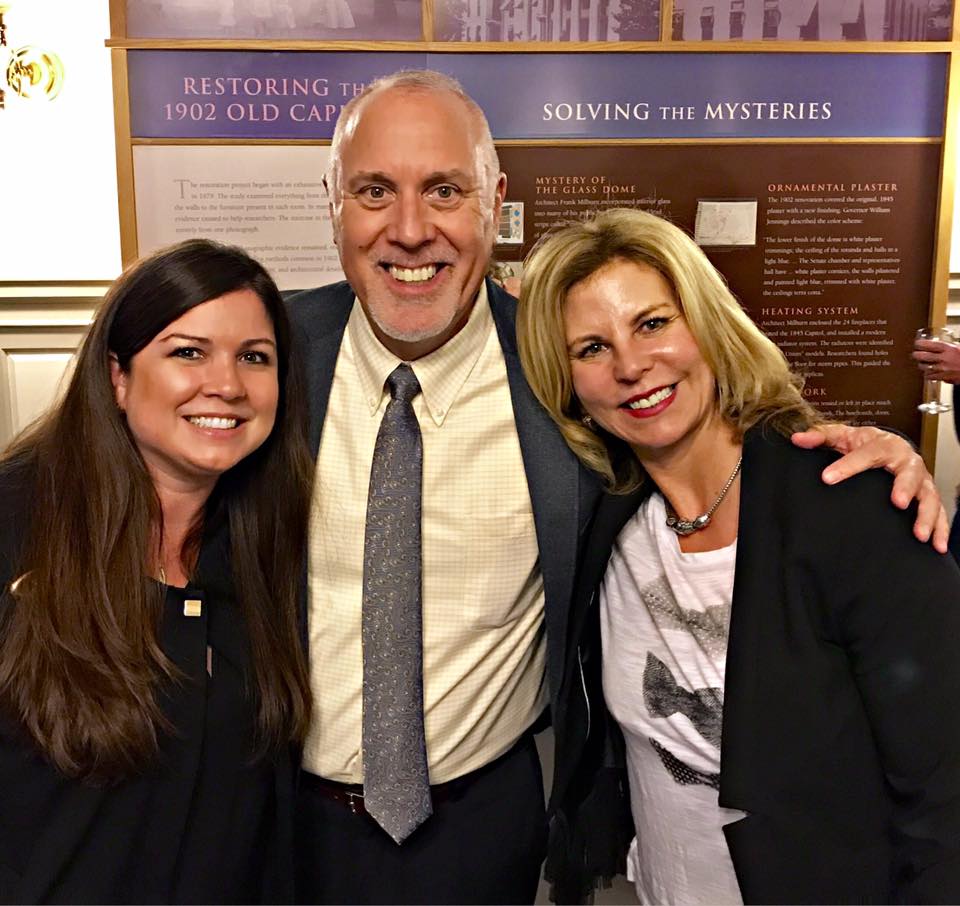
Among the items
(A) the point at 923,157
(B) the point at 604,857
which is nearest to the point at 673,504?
(B) the point at 604,857

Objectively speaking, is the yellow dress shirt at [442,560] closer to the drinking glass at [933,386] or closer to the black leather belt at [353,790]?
the black leather belt at [353,790]

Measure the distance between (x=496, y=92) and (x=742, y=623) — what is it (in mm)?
2379

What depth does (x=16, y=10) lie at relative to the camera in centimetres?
383

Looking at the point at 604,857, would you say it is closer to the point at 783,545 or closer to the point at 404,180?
the point at 783,545

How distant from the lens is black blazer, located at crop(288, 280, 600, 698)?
168cm

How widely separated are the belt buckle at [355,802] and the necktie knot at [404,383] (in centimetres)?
72

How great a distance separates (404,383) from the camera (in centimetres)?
170

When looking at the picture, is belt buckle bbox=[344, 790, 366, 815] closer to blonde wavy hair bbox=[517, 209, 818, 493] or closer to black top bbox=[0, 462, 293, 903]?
black top bbox=[0, 462, 293, 903]

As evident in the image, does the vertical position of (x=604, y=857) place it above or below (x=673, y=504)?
below

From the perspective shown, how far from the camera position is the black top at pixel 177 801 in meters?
1.42

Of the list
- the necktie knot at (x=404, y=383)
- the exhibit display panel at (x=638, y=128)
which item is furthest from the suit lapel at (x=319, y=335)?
the exhibit display panel at (x=638, y=128)

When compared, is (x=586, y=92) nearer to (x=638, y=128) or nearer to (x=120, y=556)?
(x=638, y=128)

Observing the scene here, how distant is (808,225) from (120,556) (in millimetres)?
2796

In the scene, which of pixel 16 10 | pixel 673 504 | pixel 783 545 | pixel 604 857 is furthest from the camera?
pixel 16 10
